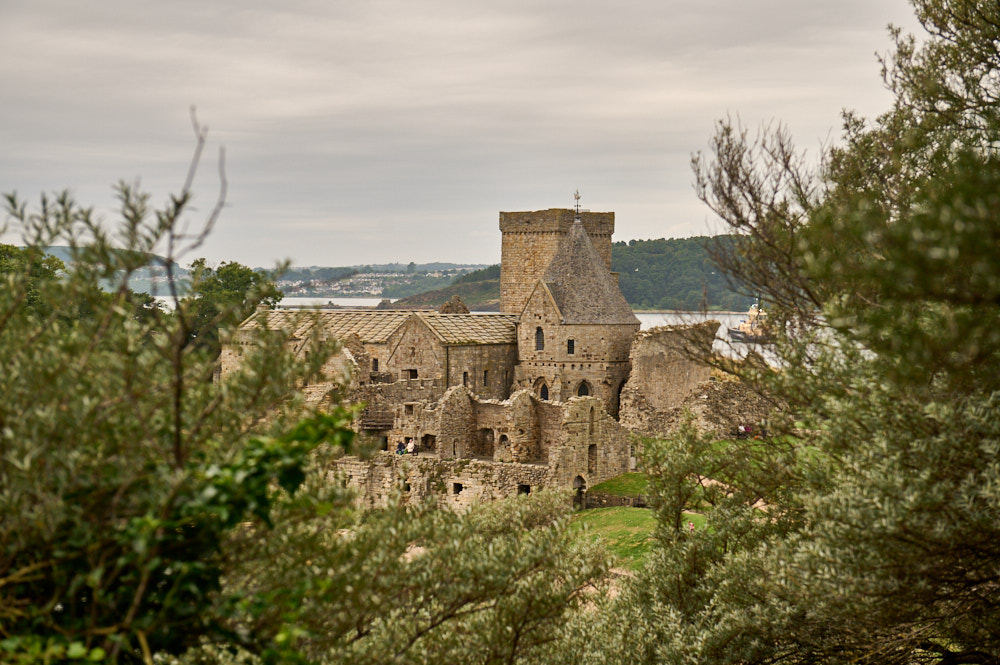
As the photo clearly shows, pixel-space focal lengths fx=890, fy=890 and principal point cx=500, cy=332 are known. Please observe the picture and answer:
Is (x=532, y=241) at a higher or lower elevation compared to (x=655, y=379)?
higher

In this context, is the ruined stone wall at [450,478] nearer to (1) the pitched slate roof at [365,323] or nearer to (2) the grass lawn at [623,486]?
(2) the grass lawn at [623,486]

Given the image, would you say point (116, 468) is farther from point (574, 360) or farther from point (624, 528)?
point (574, 360)

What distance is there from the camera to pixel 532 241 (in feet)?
177

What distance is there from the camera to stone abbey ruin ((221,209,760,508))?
28500mm

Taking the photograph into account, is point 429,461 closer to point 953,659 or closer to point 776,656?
point 776,656

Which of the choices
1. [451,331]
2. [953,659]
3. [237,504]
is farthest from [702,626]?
[451,331]

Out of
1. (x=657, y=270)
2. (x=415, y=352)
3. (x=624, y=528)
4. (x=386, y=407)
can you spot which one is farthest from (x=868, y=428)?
(x=657, y=270)

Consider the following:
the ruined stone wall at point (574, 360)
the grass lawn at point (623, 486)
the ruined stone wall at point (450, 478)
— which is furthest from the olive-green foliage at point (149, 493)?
the ruined stone wall at point (574, 360)

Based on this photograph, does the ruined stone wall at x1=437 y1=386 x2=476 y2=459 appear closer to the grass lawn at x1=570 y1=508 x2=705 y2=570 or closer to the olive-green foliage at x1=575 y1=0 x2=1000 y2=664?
the grass lawn at x1=570 y1=508 x2=705 y2=570

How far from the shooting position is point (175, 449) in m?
7.03

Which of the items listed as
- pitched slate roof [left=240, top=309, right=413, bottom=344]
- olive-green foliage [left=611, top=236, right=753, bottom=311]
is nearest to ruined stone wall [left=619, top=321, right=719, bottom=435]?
pitched slate roof [left=240, top=309, right=413, bottom=344]

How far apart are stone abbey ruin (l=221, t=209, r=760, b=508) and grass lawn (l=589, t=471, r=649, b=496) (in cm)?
A: 29

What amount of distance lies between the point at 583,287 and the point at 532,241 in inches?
544

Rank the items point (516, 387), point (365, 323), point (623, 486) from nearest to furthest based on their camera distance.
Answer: point (623, 486) < point (516, 387) < point (365, 323)
